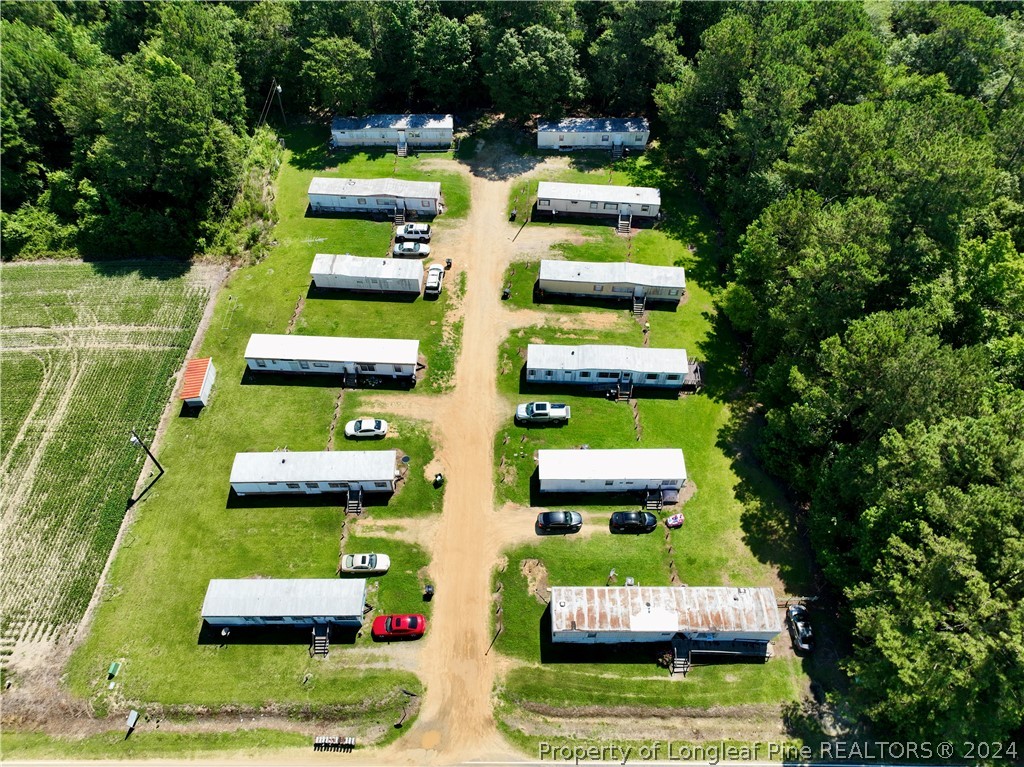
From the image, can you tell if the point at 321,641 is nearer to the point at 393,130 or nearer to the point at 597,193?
the point at 597,193

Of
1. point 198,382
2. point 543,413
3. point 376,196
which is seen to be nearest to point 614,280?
point 543,413

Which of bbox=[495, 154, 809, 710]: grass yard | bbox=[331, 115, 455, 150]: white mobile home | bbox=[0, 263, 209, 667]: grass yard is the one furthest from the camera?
bbox=[331, 115, 455, 150]: white mobile home

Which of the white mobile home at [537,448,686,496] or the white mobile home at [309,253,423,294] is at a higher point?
the white mobile home at [309,253,423,294]

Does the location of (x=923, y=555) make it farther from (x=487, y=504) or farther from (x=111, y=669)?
(x=111, y=669)

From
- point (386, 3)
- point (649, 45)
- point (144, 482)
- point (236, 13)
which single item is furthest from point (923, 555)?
point (236, 13)

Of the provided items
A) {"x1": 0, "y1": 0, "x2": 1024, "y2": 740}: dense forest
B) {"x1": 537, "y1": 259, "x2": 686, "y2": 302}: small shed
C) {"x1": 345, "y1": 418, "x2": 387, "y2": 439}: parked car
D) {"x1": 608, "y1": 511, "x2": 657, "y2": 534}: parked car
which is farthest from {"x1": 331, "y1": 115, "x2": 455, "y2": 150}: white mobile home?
{"x1": 608, "y1": 511, "x2": 657, "y2": 534}: parked car

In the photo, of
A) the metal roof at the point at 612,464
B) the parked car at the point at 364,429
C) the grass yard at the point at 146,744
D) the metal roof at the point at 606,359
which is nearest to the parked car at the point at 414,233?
the metal roof at the point at 606,359

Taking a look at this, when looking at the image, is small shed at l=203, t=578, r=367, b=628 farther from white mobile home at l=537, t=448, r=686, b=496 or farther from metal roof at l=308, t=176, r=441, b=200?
metal roof at l=308, t=176, r=441, b=200
